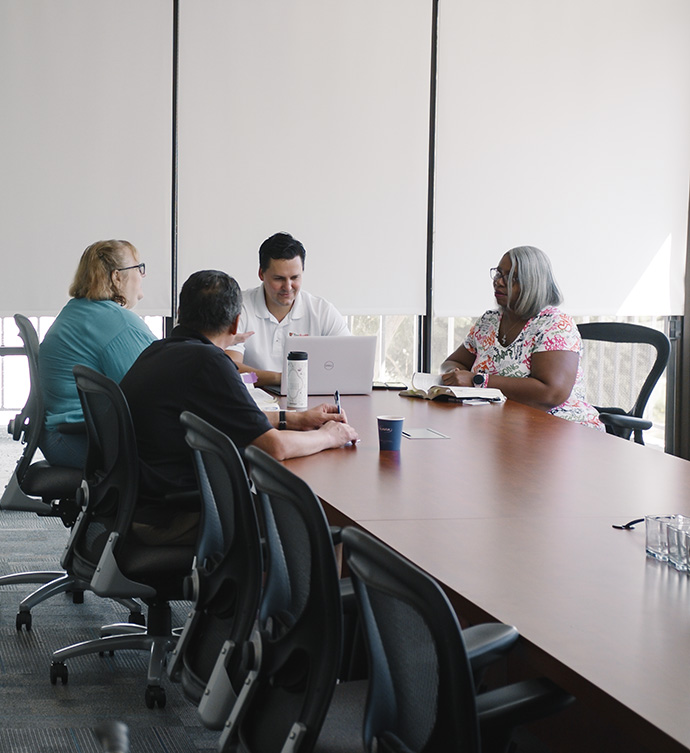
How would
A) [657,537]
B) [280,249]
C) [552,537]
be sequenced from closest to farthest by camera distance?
[657,537], [552,537], [280,249]

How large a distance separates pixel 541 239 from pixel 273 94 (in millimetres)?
1773

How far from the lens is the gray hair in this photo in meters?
3.81

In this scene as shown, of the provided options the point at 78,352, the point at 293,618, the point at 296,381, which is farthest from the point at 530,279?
the point at 293,618

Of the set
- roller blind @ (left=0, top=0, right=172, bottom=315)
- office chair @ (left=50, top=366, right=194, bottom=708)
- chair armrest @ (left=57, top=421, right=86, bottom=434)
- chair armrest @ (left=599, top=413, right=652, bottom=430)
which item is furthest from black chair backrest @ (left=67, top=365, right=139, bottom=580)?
roller blind @ (left=0, top=0, right=172, bottom=315)

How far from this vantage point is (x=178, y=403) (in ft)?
7.98

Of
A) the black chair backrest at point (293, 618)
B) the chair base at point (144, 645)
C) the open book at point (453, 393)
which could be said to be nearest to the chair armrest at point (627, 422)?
the open book at point (453, 393)

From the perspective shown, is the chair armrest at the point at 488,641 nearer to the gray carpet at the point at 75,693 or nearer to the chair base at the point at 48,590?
the gray carpet at the point at 75,693

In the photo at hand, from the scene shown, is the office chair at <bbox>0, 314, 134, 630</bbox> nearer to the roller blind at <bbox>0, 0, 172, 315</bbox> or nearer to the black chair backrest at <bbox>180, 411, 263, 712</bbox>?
the black chair backrest at <bbox>180, 411, 263, 712</bbox>

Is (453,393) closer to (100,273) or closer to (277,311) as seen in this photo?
(277,311)

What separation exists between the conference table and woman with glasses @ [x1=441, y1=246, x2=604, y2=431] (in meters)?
0.63

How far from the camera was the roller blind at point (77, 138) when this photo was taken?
16.0 ft

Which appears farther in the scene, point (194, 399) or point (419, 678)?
A: point (194, 399)

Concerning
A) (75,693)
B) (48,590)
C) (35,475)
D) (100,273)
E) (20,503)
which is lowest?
(75,693)

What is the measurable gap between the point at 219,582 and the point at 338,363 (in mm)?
1806
